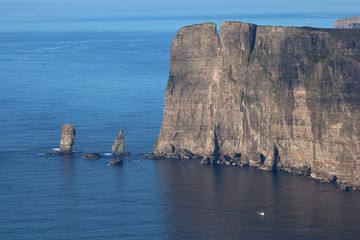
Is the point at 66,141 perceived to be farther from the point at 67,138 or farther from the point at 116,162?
the point at 116,162

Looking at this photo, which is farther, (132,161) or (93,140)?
(93,140)

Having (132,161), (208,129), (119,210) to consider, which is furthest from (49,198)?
(208,129)

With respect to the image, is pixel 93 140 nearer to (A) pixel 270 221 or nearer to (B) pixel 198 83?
(B) pixel 198 83

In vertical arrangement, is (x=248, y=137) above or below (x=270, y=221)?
above

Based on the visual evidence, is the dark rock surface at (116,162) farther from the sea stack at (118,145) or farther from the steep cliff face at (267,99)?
the steep cliff face at (267,99)

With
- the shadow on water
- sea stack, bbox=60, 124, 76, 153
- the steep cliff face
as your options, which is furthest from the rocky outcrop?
the shadow on water

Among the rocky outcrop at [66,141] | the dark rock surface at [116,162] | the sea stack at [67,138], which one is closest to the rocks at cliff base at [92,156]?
the rocky outcrop at [66,141]
